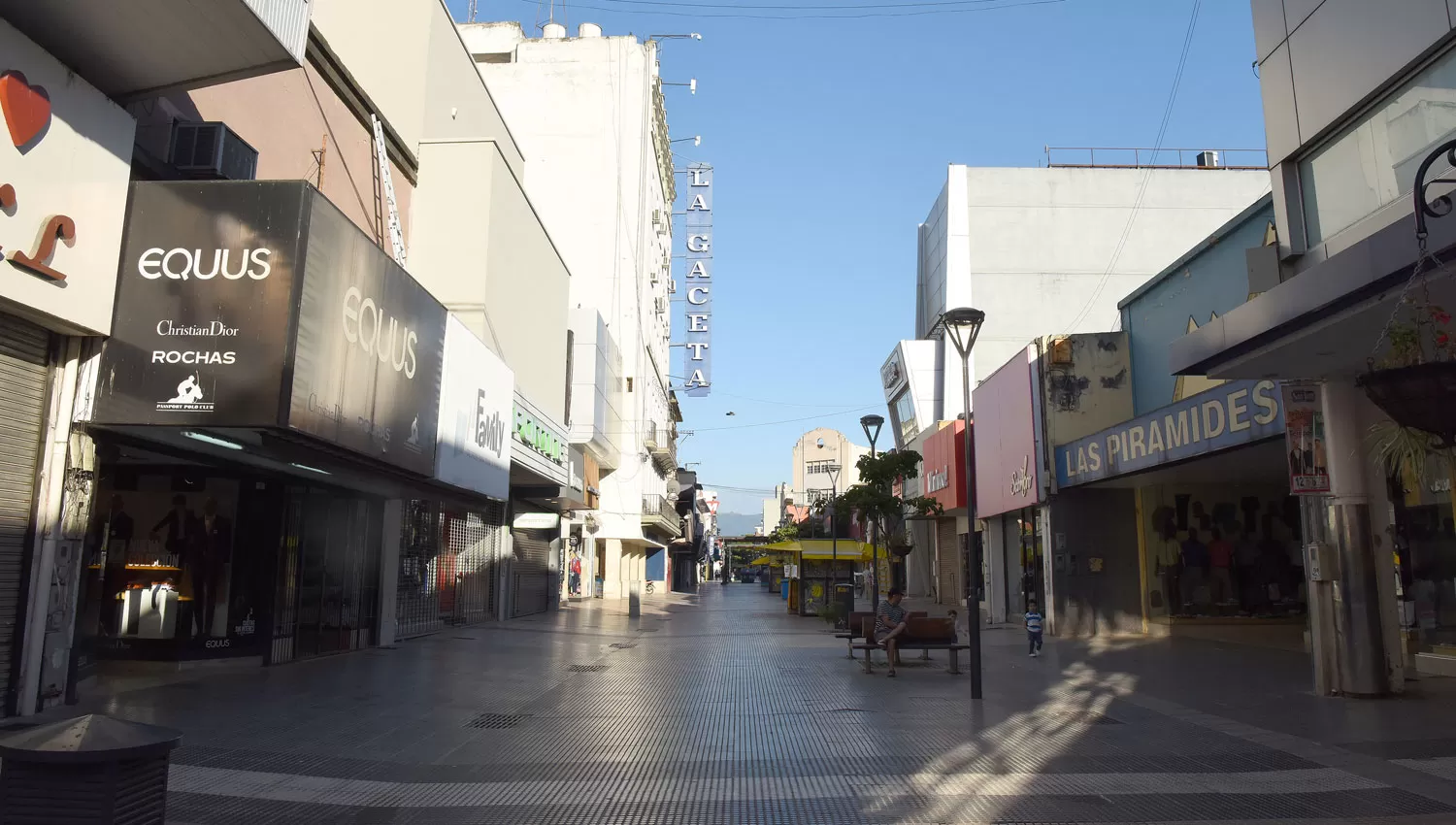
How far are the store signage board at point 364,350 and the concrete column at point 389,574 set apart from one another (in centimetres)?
349

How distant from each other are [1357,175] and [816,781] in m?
9.24

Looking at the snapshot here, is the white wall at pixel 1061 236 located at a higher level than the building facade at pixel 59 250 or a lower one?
higher

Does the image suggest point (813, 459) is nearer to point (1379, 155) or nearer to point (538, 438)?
point (538, 438)

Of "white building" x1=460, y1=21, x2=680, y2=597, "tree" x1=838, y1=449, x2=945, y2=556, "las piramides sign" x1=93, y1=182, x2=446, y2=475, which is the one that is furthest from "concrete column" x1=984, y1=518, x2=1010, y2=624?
"las piramides sign" x1=93, y1=182, x2=446, y2=475

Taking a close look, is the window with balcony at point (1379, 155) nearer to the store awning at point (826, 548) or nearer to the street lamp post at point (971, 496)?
the street lamp post at point (971, 496)

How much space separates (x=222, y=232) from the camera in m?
9.98

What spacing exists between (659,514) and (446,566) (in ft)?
105

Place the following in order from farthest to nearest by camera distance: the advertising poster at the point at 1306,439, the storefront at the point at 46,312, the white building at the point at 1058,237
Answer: the white building at the point at 1058,237
the advertising poster at the point at 1306,439
the storefront at the point at 46,312

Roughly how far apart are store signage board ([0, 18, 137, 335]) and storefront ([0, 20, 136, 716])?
0.01 metres

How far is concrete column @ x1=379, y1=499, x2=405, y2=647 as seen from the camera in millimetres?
17625

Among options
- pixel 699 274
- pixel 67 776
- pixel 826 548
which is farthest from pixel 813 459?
pixel 67 776

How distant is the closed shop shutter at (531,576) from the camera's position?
2775 cm

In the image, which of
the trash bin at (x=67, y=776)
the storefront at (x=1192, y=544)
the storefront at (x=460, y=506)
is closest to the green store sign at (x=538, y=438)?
the storefront at (x=460, y=506)

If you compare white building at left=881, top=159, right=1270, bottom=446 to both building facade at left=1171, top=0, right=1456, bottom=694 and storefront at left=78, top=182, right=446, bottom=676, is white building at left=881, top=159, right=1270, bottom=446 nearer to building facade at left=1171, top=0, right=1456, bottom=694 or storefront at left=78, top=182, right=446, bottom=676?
storefront at left=78, top=182, right=446, bottom=676
